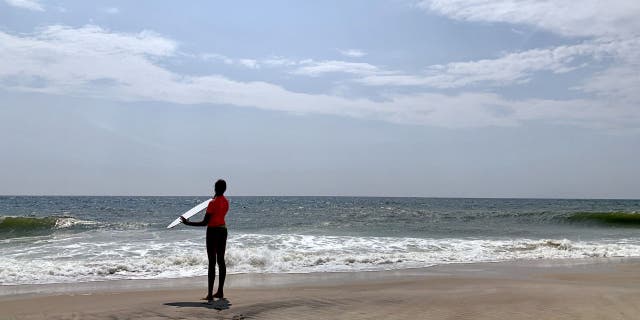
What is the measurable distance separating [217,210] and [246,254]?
220 inches

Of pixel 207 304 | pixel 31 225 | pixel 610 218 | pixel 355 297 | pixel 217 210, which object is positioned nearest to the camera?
pixel 207 304

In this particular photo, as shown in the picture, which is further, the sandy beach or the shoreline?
the shoreline

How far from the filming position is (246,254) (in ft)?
44.6

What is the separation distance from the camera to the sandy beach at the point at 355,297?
732 centimetres

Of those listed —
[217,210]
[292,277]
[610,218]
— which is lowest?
[292,277]

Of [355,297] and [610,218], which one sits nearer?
[355,297]

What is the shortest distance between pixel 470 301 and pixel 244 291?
142 inches

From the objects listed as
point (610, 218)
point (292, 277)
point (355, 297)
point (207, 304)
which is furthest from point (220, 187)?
point (610, 218)

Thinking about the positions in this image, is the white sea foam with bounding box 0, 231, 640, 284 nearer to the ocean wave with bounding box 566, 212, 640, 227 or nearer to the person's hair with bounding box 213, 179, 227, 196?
the person's hair with bounding box 213, 179, 227, 196

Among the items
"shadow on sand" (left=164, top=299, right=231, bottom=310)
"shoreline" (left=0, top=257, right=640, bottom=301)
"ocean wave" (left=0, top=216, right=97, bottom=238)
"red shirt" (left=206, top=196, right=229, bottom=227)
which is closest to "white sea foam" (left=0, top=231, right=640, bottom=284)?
"shoreline" (left=0, top=257, right=640, bottom=301)

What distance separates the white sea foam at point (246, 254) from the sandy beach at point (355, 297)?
4.16 ft

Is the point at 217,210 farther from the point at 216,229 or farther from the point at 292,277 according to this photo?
the point at 292,277

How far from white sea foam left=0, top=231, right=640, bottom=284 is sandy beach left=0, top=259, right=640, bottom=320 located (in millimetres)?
1267

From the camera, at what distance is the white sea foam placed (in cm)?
1181
